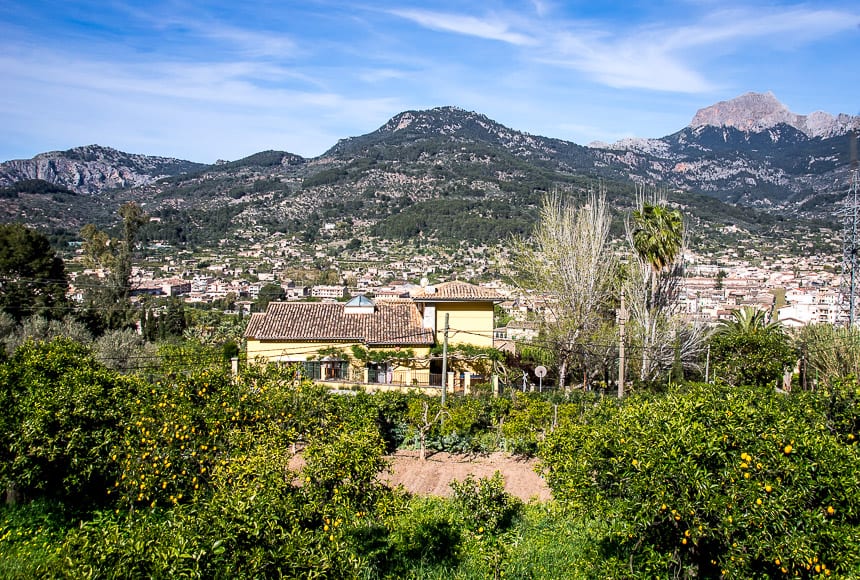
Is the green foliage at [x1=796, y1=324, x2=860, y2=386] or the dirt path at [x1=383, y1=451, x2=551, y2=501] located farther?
the green foliage at [x1=796, y1=324, x2=860, y2=386]

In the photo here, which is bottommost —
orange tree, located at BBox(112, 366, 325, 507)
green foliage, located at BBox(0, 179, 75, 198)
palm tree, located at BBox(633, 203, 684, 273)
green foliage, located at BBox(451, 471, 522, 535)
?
green foliage, located at BBox(451, 471, 522, 535)

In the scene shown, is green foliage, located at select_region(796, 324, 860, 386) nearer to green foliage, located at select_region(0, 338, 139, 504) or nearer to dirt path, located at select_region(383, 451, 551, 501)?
dirt path, located at select_region(383, 451, 551, 501)

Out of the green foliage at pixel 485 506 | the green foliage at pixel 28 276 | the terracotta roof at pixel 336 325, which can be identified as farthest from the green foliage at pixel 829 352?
the green foliage at pixel 28 276

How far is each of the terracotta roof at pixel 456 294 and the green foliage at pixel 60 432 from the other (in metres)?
14.5

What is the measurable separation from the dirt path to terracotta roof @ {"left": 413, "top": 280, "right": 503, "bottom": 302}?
26.3 feet

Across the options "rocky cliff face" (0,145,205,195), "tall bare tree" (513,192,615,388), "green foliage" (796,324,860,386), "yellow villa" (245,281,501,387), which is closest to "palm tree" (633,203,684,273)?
"tall bare tree" (513,192,615,388)

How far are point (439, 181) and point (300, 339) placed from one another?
100 metres

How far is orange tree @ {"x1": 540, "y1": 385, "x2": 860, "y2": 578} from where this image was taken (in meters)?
5.11

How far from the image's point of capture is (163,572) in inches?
152

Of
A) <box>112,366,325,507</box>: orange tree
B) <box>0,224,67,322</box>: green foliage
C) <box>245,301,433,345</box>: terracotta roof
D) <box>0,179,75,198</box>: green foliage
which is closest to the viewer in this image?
<box>112,366,325,507</box>: orange tree

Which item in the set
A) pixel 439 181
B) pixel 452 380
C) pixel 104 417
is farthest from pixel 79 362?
pixel 439 181

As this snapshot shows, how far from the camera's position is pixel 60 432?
884 centimetres

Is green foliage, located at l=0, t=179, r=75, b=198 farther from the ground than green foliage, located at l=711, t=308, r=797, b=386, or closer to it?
farther from the ground

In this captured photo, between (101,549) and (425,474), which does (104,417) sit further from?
(425,474)
